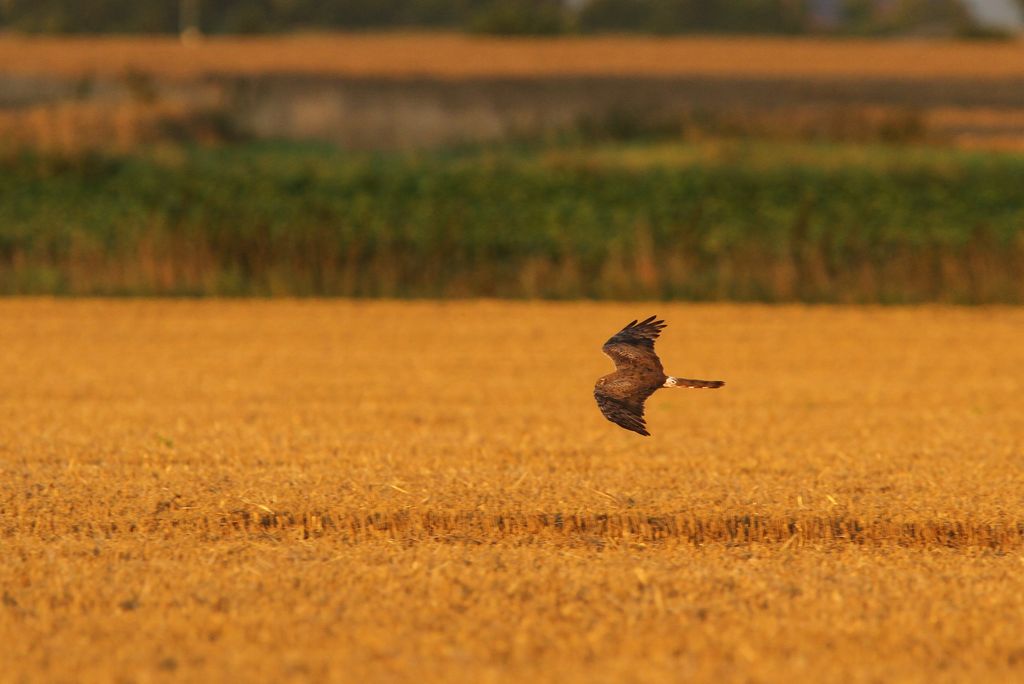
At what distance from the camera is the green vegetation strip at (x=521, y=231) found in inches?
974

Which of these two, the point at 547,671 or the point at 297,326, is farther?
the point at 297,326

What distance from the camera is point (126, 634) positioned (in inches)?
307

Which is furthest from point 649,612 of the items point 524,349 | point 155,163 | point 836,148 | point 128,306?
point 836,148

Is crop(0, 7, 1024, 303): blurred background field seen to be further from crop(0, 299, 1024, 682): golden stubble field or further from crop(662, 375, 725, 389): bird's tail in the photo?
crop(662, 375, 725, 389): bird's tail

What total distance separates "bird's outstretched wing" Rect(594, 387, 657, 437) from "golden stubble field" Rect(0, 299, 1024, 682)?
93 cm

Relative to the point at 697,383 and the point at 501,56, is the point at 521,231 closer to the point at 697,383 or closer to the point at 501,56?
the point at 697,383

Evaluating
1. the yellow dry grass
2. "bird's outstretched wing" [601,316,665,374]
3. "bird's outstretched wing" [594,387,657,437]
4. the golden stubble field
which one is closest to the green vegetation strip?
the golden stubble field

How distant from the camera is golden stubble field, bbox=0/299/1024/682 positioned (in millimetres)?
7652

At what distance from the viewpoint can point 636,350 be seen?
8422mm

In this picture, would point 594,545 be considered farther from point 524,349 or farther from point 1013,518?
point 524,349

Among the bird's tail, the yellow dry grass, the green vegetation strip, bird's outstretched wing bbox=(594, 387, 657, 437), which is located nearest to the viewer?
the bird's tail

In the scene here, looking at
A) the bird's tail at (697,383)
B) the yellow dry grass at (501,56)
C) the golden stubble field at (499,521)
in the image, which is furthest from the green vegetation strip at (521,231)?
the yellow dry grass at (501,56)

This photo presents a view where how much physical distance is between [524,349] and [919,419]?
580cm

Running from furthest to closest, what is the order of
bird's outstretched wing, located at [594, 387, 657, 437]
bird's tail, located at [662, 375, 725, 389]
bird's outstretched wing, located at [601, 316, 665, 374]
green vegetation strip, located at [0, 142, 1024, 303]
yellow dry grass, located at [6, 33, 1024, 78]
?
1. yellow dry grass, located at [6, 33, 1024, 78]
2. green vegetation strip, located at [0, 142, 1024, 303]
3. bird's outstretched wing, located at [601, 316, 665, 374]
4. bird's outstretched wing, located at [594, 387, 657, 437]
5. bird's tail, located at [662, 375, 725, 389]
